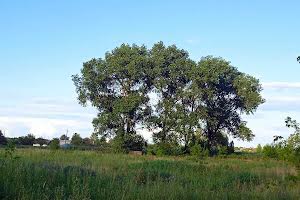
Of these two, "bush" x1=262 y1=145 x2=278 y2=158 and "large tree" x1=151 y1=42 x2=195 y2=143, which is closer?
"bush" x1=262 y1=145 x2=278 y2=158

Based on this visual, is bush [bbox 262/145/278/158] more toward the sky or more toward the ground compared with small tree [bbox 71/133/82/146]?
more toward the ground

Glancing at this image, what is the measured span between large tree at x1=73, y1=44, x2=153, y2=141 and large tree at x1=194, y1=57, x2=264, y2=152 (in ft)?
21.8

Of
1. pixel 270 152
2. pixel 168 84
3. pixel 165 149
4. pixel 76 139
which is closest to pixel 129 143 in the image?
pixel 165 149

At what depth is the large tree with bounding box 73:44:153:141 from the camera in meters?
51.5

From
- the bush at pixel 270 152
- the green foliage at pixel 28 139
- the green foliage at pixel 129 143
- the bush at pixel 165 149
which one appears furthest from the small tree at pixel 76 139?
the bush at pixel 270 152

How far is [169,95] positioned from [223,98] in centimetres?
660

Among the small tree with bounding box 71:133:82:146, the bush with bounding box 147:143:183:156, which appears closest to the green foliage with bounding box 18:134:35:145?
the small tree with bounding box 71:133:82:146

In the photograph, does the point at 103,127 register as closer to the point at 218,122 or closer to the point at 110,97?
the point at 110,97

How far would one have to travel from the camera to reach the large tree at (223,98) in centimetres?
5284

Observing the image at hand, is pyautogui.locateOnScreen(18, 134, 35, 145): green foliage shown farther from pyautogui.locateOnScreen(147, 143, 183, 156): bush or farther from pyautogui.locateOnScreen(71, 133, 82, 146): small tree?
pyautogui.locateOnScreen(147, 143, 183, 156): bush

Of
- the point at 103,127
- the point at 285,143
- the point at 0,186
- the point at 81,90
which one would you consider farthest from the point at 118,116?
the point at 0,186

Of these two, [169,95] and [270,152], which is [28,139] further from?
[270,152]

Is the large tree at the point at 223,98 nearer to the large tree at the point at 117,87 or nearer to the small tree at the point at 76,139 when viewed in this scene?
the large tree at the point at 117,87

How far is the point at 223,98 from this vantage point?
5512 cm
